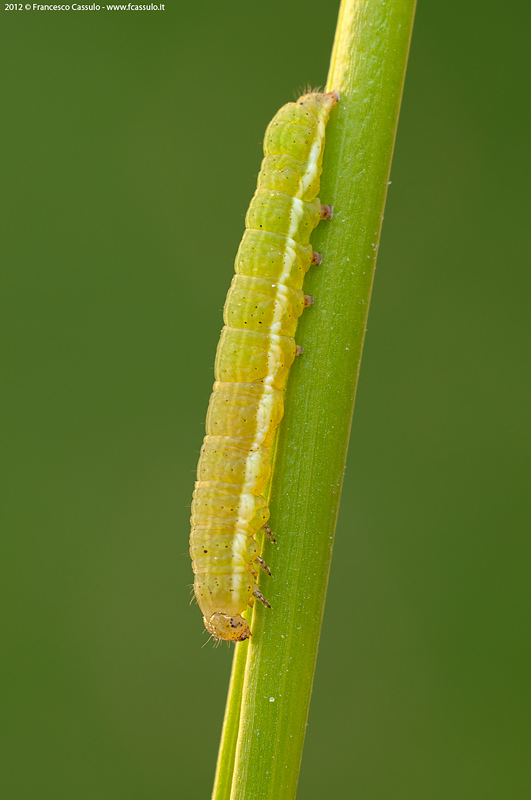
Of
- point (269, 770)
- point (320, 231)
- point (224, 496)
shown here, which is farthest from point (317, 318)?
point (269, 770)

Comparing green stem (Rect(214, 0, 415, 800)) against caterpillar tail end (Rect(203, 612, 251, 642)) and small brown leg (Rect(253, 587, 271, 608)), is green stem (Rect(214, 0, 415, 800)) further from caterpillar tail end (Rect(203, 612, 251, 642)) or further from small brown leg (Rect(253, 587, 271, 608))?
caterpillar tail end (Rect(203, 612, 251, 642))

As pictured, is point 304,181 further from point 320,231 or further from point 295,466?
point 295,466

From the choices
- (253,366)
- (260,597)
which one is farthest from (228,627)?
(253,366)

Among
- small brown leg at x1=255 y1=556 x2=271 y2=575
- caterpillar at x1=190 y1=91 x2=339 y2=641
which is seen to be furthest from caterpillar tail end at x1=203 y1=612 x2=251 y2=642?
small brown leg at x1=255 y1=556 x2=271 y2=575

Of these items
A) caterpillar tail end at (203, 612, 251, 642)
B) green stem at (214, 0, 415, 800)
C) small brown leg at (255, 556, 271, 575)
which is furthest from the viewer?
caterpillar tail end at (203, 612, 251, 642)

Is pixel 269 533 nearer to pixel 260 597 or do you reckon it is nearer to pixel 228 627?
pixel 260 597

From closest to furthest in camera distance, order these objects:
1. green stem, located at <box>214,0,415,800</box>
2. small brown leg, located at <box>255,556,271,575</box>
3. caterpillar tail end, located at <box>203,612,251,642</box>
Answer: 1. green stem, located at <box>214,0,415,800</box>
2. small brown leg, located at <box>255,556,271,575</box>
3. caterpillar tail end, located at <box>203,612,251,642</box>
